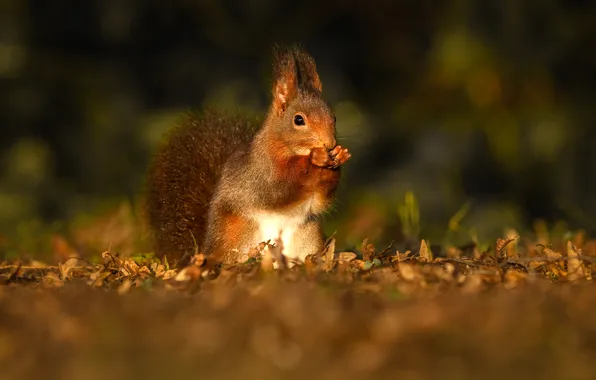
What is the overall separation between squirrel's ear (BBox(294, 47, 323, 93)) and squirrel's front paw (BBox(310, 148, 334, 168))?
1.17 ft

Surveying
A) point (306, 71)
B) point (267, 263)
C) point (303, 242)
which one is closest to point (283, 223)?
point (303, 242)

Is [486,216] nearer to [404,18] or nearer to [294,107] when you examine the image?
[404,18]

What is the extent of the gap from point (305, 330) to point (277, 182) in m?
1.35

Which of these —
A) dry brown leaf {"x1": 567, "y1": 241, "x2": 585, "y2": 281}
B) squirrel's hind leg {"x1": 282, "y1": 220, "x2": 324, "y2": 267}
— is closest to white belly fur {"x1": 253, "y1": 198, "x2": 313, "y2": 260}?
squirrel's hind leg {"x1": 282, "y1": 220, "x2": 324, "y2": 267}

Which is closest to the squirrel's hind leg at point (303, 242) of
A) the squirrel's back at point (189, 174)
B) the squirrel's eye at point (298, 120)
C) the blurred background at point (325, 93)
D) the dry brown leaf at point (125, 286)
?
the squirrel's eye at point (298, 120)

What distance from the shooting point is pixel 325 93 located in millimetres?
6531

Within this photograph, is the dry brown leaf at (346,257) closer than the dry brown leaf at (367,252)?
Yes

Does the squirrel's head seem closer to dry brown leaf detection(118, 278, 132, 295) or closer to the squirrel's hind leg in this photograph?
the squirrel's hind leg

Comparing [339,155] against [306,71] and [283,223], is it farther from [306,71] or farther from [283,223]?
[306,71]

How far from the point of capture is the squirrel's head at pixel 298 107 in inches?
128

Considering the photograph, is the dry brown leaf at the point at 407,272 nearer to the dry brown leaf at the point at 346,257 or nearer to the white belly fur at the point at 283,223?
the dry brown leaf at the point at 346,257

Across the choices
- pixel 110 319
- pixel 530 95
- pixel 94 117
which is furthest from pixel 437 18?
pixel 110 319

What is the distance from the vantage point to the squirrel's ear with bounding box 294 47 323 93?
345 cm

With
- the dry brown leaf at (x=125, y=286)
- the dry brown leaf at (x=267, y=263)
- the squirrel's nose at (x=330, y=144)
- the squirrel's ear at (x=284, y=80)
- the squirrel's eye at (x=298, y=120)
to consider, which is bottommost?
the dry brown leaf at (x=125, y=286)
